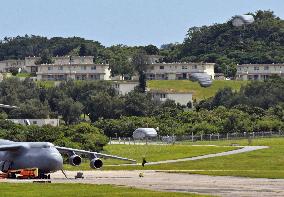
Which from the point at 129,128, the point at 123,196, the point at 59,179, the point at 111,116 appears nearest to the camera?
the point at 123,196

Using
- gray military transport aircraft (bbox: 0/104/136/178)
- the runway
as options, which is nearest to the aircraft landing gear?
gray military transport aircraft (bbox: 0/104/136/178)

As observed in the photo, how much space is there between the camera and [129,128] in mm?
161250

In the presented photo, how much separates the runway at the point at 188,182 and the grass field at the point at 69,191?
2.88 m

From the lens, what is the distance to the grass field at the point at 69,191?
60.9 metres

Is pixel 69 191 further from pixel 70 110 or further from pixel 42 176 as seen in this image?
pixel 70 110

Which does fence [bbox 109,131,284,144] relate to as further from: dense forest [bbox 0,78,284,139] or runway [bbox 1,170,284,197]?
runway [bbox 1,170,284,197]

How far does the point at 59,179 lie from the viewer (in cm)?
7906

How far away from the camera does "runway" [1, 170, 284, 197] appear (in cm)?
6512

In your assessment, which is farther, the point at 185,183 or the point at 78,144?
the point at 78,144

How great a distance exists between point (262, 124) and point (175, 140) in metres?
14.1

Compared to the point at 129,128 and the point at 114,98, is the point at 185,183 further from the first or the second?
the point at 114,98

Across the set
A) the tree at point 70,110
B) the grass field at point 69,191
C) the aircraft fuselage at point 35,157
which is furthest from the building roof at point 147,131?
the grass field at point 69,191

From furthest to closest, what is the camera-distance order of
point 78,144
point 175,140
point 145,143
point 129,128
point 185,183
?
point 129,128 < point 175,140 < point 145,143 < point 78,144 < point 185,183

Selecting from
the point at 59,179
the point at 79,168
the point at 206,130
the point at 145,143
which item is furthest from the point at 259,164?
the point at 206,130
